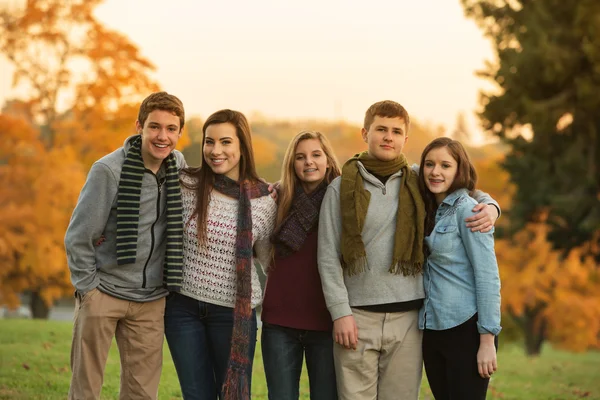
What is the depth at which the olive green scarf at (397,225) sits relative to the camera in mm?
3994

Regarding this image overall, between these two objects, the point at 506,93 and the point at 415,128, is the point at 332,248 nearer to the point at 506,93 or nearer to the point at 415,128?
the point at 506,93

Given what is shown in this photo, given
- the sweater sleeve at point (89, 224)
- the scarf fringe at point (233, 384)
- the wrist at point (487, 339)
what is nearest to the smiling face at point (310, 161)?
the sweater sleeve at point (89, 224)

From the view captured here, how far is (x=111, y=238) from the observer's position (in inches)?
163

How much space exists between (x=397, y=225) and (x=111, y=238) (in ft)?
5.28

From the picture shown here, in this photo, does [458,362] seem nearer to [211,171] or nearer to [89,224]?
[211,171]

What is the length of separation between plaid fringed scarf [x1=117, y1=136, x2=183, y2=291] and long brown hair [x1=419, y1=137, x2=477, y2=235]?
1.40m

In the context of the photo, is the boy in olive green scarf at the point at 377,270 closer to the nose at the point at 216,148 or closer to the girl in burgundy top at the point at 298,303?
the girl in burgundy top at the point at 298,303

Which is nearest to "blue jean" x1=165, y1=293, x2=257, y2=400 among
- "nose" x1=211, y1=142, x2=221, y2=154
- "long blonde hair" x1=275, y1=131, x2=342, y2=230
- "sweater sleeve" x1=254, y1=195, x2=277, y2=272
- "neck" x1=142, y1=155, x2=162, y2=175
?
"sweater sleeve" x1=254, y1=195, x2=277, y2=272

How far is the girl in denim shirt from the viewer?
384cm

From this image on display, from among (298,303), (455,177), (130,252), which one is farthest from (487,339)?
(130,252)

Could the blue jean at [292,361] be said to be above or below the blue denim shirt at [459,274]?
below

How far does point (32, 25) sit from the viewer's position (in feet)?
56.7

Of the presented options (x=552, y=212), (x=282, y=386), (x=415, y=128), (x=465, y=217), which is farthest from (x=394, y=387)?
(x=415, y=128)

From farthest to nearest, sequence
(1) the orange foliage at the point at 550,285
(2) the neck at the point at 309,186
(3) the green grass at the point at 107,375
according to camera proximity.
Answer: (1) the orange foliage at the point at 550,285
(3) the green grass at the point at 107,375
(2) the neck at the point at 309,186
